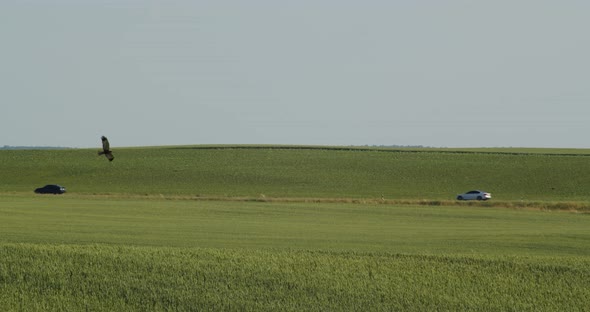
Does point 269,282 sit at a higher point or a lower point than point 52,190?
higher

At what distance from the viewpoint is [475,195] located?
239 ft

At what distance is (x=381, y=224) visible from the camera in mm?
39312

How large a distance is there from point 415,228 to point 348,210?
11975 mm

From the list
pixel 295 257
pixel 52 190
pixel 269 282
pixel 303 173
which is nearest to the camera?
pixel 269 282

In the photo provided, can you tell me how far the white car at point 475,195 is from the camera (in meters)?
72.5

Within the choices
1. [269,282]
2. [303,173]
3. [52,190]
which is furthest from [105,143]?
[303,173]

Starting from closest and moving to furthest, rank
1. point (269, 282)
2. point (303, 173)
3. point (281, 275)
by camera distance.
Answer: point (269, 282), point (281, 275), point (303, 173)

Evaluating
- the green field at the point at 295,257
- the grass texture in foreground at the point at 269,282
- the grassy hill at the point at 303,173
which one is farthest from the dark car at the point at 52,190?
the grass texture in foreground at the point at 269,282

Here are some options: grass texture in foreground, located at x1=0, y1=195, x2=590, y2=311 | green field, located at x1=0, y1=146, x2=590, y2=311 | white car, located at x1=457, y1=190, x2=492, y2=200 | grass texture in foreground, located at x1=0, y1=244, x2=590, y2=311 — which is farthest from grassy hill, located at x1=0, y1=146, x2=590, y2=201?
grass texture in foreground, located at x1=0, y1=244, x2=590, y2=311

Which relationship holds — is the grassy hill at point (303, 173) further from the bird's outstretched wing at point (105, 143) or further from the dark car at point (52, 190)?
the bird's outstretched wing at point (105, 143)

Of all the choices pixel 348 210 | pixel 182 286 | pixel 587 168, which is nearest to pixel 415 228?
pixel 348 210

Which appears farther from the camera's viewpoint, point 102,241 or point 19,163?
point 19,163

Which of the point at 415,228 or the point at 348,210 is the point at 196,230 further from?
the point at 348,210

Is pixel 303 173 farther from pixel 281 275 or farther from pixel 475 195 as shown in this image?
pixel 281 275
